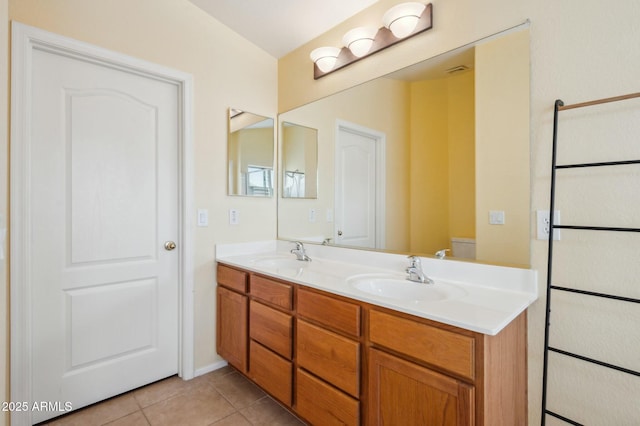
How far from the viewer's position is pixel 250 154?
236 centimetres

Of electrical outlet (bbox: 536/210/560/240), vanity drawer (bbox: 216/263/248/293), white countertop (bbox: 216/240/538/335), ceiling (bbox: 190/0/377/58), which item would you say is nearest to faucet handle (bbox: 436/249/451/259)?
white countertop (bbox: 216/240/538/335)

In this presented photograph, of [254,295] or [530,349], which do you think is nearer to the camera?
[530,349]

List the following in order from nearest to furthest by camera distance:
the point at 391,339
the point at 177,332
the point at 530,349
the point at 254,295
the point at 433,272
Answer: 1. the point at 391,339
2. the point at 530,349
3. the point at 433,272
4. the point at 254,295
5. the point at 177,332

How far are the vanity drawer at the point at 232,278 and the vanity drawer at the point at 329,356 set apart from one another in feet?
1.83

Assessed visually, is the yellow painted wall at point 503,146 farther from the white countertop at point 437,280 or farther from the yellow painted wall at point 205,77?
the yellow painted wall at point 205,77

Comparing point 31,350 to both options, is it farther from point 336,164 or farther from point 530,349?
point 530,349

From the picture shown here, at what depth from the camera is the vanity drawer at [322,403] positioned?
1304 millimetres

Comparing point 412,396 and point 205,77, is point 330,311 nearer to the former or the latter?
point 412,396

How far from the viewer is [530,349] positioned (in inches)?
50.4

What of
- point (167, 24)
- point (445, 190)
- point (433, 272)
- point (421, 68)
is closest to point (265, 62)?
point (167, 24)

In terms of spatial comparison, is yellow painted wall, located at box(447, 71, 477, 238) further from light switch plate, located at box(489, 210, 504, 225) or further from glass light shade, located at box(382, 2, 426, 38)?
glass light shade, located at box(382, 2, 426, 38)

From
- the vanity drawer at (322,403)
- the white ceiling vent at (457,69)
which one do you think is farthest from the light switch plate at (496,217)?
the vanity drawer at (322,403)

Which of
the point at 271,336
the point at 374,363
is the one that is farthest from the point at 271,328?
the point at 374,363

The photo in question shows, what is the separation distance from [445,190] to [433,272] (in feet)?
1.39
